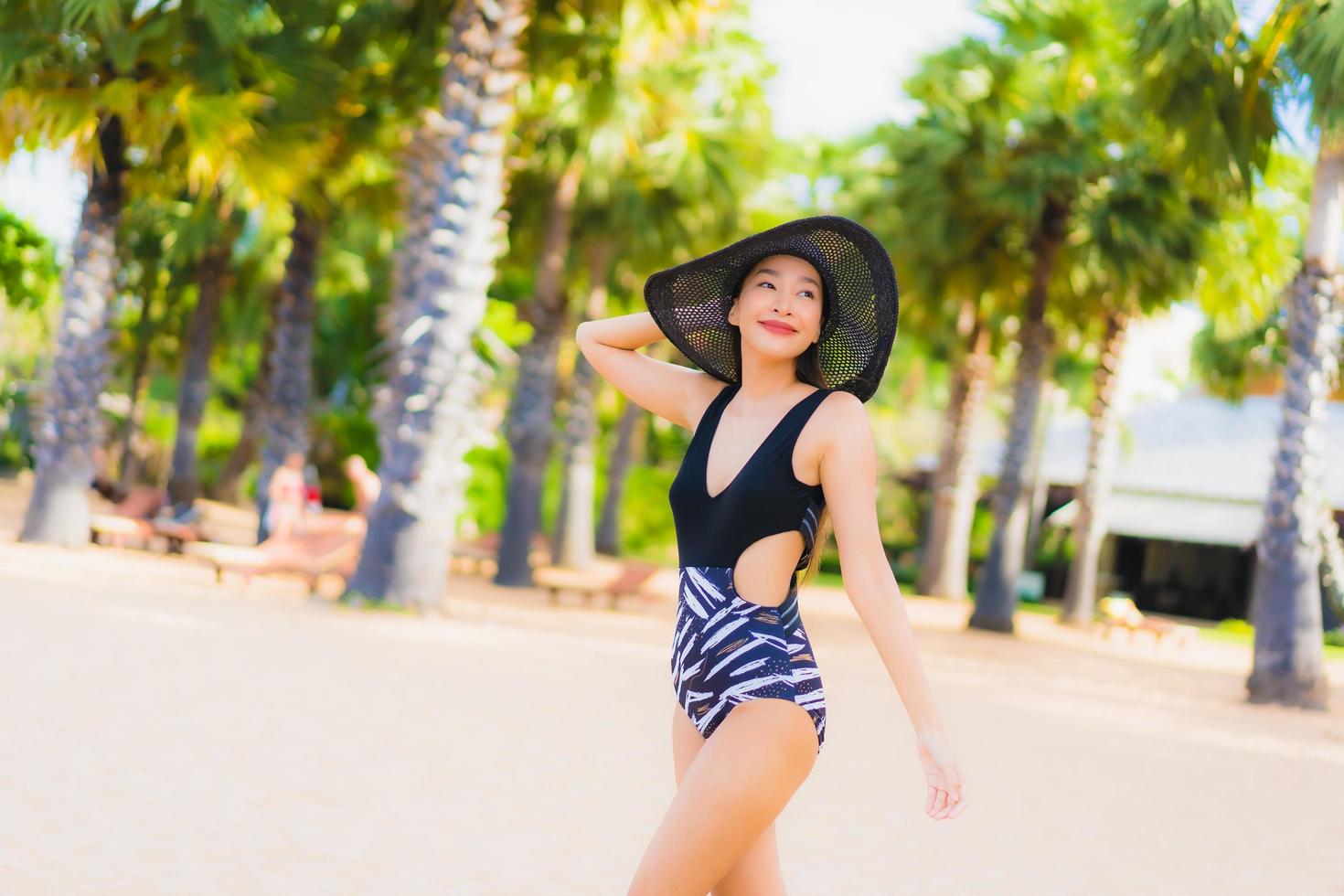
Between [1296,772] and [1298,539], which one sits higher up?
[1298,539]

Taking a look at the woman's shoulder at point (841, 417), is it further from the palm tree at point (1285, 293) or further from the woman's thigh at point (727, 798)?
the palm tree at point (1285, 293)

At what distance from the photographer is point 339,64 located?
15594 mm

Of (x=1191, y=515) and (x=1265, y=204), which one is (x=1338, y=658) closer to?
(x=1191, y=515)

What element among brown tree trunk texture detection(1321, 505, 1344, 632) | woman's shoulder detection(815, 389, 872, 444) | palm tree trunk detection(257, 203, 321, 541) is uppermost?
palm tree trunk detection(257, 203, 321, 541)

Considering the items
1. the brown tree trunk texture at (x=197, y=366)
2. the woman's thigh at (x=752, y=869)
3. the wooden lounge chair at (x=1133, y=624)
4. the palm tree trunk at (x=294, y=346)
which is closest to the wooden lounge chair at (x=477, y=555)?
the palm tree trunk at (x=294, y=346)

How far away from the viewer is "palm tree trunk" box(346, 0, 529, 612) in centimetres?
1338

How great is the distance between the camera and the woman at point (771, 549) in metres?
2.44

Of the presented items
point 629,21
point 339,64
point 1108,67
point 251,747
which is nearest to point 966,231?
point 1108,67

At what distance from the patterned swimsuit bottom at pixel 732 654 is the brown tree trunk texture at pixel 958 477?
2165cm

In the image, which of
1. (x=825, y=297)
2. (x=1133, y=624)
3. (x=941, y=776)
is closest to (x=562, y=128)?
(x=1133, y=624)

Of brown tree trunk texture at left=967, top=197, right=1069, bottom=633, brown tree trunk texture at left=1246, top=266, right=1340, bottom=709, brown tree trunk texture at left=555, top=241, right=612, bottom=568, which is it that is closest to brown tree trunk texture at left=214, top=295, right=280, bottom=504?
brown tree trunk texture at left=555, top=241, right=612, bottom=568

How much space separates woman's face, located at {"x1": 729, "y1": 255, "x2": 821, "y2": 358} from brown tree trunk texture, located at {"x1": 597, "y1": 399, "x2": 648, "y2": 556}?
22595 millimetres

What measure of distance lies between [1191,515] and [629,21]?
17.8 metres

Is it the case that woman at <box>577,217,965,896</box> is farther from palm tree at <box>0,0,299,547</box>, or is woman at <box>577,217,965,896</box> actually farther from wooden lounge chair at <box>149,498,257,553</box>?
wooden lounge chair at <box>149,498,257,553</box>
